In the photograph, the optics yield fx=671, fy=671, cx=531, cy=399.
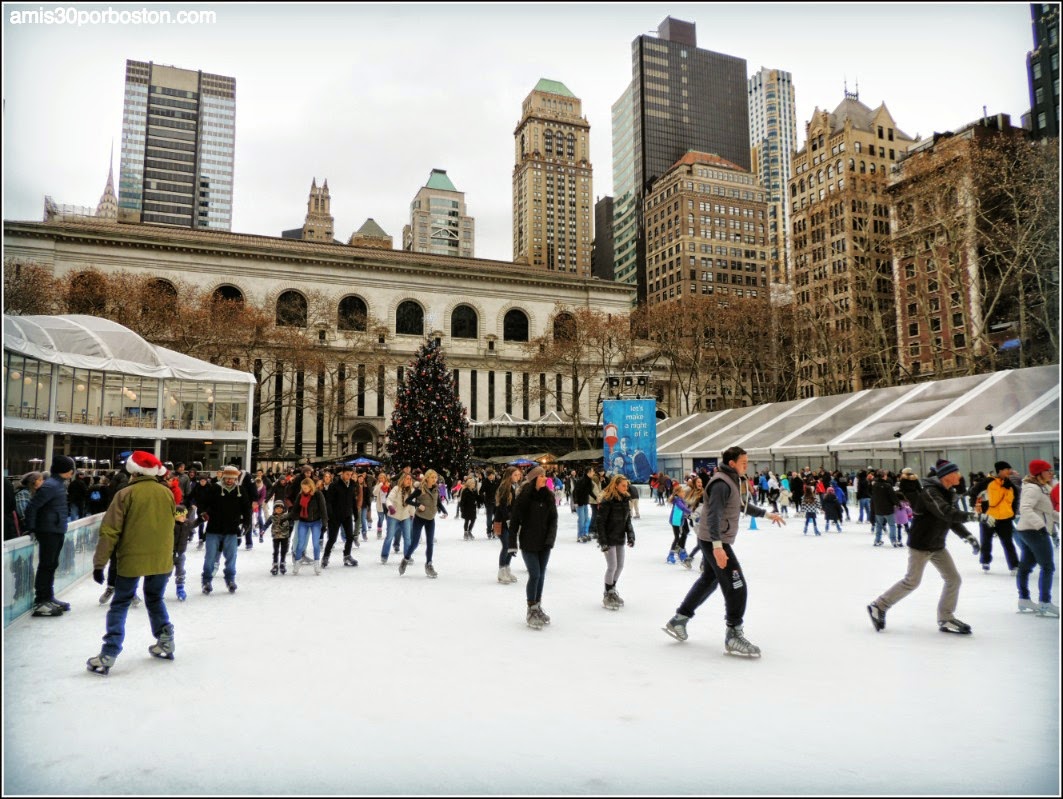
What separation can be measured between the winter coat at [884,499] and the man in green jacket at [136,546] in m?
11.3

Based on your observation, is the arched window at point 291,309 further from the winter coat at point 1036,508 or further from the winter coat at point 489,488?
the winter coat at point 1036,508

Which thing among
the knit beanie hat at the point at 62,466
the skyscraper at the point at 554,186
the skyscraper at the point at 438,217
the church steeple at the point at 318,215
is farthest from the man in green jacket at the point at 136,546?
the church steeple at the point at 318,215

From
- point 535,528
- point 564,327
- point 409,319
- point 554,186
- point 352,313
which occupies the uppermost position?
point 554,186

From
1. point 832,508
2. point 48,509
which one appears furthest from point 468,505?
point 48,509

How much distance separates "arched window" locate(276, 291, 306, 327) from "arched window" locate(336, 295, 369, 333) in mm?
2861

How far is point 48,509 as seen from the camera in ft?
21.3

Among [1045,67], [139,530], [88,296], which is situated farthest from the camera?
[88,296]

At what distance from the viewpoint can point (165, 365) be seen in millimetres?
21234

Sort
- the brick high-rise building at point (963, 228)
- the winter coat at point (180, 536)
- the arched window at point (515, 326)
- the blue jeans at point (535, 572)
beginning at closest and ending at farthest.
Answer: the blue jeans at point (535, 572) → the winter coat at point (180, 536) → the brick high-rise building at point (963, 228) → the arched window at point (515, 326)

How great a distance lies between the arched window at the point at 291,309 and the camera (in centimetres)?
4731

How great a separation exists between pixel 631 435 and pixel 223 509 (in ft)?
61.0

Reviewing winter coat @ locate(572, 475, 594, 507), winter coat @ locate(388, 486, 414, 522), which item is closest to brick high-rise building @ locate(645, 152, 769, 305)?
winter coat @ locate(572, 475, 594, 507)

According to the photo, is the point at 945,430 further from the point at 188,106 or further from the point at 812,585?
the point at 188,106

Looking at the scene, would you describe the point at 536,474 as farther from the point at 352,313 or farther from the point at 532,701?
the point at 352,313
